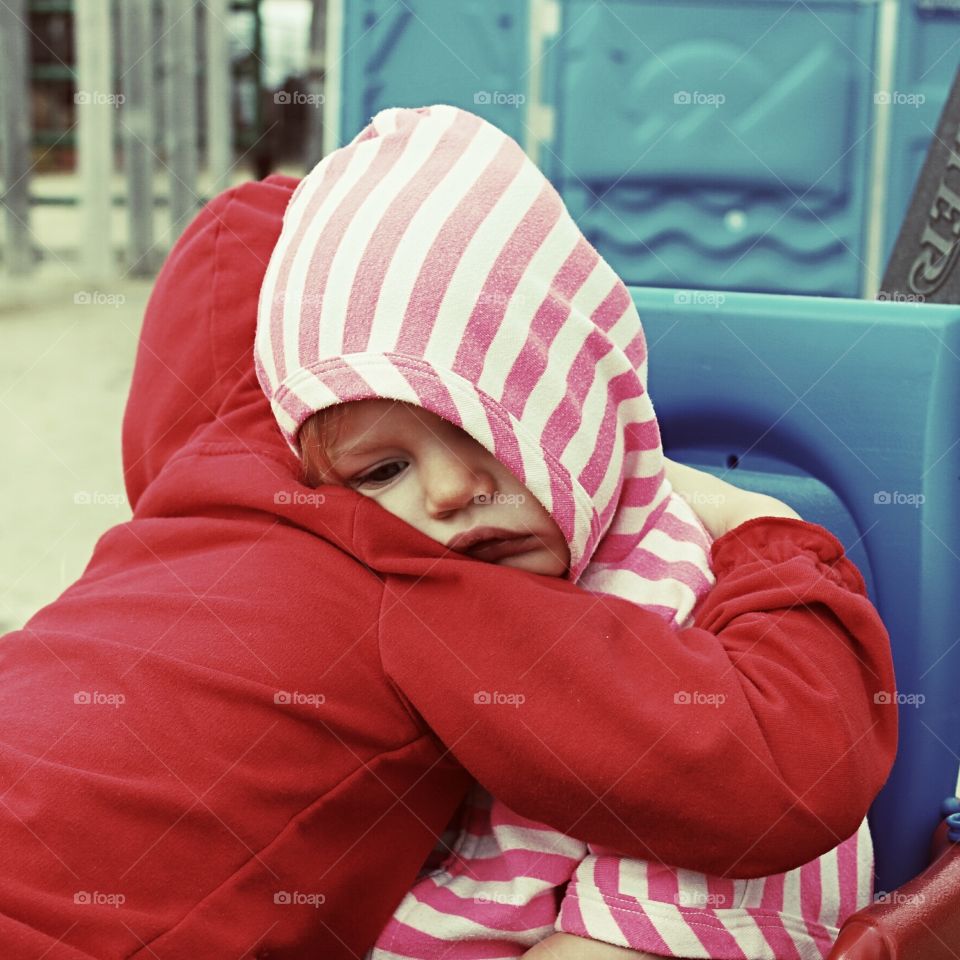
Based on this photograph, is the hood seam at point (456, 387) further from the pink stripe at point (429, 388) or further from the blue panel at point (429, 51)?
the blue panel at point (429, 51)

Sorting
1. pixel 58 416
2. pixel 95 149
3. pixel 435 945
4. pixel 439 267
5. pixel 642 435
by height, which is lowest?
pixel 58 416

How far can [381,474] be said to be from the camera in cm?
68

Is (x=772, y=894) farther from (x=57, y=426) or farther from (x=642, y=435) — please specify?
(x=57, y=426)

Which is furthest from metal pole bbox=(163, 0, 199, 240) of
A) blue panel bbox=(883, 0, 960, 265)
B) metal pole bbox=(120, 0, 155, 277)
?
blue panel bbox=(883, 0, 960, 265)

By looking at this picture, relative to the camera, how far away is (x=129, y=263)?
4.77 m

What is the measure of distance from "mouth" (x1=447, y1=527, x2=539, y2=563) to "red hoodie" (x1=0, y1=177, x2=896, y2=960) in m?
0.01

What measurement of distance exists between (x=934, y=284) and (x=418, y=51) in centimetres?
114

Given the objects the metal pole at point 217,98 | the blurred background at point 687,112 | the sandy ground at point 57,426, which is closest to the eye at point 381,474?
the sandy ground at point 57,426

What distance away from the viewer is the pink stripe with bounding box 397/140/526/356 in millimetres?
642

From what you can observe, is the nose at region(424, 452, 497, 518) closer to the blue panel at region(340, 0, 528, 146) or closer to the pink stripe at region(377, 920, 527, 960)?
the pink stripe at region(377, 920, 527, 960)


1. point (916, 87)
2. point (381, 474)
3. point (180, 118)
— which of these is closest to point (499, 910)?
point (381, 474)

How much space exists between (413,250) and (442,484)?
12 centimetres

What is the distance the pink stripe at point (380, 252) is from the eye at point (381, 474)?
7 centimetres

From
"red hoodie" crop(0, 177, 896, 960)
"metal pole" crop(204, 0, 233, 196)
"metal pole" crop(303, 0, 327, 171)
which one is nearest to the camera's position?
"red hoodie" crop(0, 177, 896, 960)
